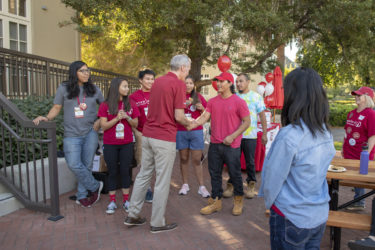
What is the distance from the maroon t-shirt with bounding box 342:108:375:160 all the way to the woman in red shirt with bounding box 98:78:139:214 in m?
3.16

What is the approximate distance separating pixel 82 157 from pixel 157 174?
1.48 meters

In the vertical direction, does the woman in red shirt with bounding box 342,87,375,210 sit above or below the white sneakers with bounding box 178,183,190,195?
above

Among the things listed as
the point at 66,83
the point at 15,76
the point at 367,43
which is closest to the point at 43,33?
the point at 15,76

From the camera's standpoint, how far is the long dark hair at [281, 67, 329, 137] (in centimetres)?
178

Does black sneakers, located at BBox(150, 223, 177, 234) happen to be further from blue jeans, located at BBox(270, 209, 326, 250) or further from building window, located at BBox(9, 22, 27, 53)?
building window, located at BBox(9, 22, 27, 53)

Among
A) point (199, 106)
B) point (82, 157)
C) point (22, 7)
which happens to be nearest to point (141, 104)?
point (199, 106)

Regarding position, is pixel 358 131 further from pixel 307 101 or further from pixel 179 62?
pixel 307 101

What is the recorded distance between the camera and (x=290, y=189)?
1.85m

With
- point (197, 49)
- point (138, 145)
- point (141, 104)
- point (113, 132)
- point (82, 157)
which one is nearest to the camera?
point (113, 132)

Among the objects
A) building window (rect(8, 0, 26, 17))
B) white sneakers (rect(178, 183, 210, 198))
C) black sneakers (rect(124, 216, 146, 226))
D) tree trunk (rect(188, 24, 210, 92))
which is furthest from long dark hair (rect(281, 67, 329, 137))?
building window (rect(8, 0, 26, 17))

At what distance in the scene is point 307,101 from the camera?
1.79m

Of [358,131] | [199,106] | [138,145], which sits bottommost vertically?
[138,145]

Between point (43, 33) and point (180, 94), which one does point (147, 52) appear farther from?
point (180, 94)

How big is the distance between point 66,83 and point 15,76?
11.7 feet
